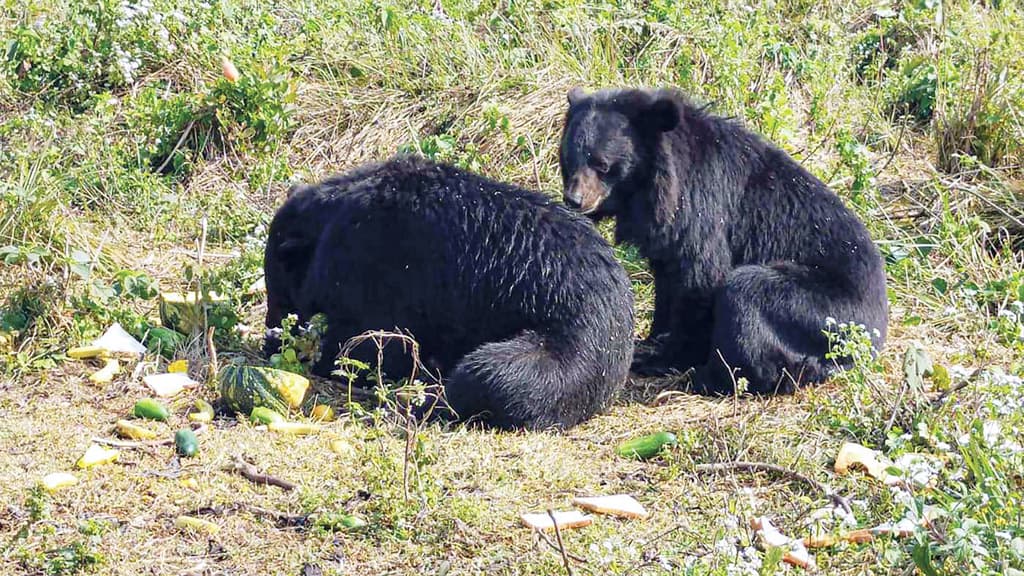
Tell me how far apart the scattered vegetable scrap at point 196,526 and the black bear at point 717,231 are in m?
2.58

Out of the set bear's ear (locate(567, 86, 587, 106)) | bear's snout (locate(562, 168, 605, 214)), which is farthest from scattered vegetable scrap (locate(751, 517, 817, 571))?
bear's ear (locate(567, 86, 587, 106))

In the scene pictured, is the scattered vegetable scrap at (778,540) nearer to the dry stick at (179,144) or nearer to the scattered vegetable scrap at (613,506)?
the scattered vegetable scrap at (613,506)

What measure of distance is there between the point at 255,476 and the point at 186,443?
41cm

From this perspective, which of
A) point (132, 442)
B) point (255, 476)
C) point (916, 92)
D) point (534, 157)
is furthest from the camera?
point (916, 92)

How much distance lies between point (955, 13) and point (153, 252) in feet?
21.1

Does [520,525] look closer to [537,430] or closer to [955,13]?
[537,430]

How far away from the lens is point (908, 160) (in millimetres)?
8594

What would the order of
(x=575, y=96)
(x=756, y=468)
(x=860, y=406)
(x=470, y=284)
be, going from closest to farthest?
(x=756, y=468) → (x=860, y=406) → (x=470, y=284) → (x=575, y=96)

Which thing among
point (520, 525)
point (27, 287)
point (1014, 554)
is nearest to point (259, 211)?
point (27, 287)

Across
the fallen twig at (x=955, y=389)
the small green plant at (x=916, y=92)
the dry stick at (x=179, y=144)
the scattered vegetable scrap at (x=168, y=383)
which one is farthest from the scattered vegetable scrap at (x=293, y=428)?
the small green plant at (x=916, y=92)

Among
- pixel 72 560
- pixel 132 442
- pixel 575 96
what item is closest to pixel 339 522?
pixel 72 560

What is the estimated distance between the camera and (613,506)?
4629 mm

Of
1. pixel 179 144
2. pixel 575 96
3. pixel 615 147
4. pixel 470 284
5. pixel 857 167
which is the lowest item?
pixel 179 144

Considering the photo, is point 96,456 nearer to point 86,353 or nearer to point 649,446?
point 86,353
